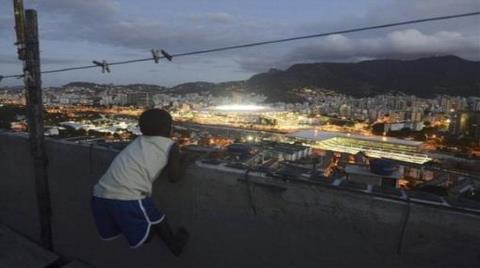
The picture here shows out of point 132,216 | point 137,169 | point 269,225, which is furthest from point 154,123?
point 269,225

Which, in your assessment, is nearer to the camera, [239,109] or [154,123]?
[154,123]

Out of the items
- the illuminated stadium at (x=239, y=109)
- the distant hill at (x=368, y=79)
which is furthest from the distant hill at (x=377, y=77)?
the illuminated stadium at (x=239, y=109)

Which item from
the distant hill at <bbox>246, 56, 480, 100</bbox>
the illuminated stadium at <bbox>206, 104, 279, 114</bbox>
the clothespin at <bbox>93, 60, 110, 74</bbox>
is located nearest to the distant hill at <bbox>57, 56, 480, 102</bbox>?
the distant hill at <bbox>246, 56, 480, 100</bbox>

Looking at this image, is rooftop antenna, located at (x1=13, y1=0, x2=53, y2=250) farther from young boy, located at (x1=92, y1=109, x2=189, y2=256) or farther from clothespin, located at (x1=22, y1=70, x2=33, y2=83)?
young boy, located at (x1=92, y1=109, x2=189, y2=256)

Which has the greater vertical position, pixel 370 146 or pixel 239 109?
pixel 239 109

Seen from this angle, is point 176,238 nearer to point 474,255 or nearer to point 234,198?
point 234,198

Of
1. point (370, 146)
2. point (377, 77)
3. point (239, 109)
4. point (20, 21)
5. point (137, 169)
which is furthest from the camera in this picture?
point (377, 77)

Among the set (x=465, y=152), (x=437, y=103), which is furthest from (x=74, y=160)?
(x=437, y=103)

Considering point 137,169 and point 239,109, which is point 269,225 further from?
point 239,109

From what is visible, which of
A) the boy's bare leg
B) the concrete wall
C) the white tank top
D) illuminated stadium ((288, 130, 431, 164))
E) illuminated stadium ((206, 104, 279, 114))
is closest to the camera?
the concrete wall
